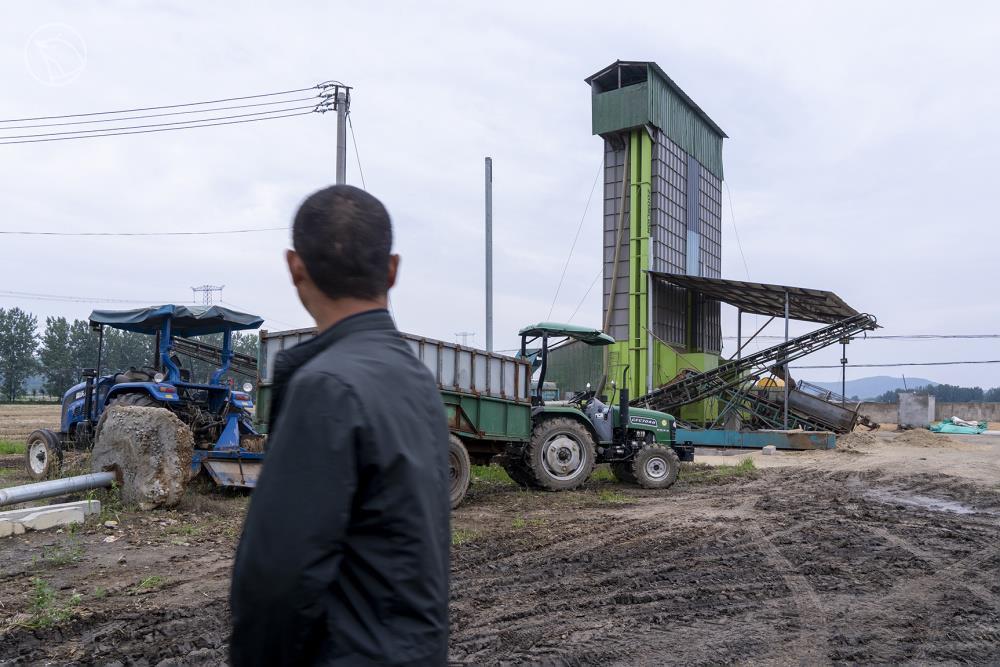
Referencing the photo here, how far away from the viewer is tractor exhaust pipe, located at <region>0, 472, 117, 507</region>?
8.36 meters

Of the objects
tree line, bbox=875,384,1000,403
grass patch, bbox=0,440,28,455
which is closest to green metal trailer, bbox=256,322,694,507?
grass patch, bbox=0,440,28,455

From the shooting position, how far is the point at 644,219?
27.1 m

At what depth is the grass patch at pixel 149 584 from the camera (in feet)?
19.5

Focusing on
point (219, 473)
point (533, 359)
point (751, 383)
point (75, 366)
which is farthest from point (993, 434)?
point (75, 366)

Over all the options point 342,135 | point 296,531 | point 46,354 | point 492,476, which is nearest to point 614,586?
point 296,531

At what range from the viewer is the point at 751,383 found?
86.3 feet

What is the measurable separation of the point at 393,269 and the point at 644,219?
25928mm

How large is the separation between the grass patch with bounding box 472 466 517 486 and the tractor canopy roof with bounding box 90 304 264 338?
4.60m

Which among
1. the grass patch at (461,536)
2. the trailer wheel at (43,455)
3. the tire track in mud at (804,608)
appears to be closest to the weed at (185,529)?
the grass patch at (461,536)

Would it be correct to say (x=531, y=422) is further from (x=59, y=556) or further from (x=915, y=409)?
(x=915, y=409)

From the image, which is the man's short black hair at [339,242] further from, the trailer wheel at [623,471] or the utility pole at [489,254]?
the utility pole at [489,254]

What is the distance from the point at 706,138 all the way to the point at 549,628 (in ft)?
99.2

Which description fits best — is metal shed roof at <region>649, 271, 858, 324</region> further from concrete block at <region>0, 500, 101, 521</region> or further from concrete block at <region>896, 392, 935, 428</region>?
concrete block at <region>0, 500, 101, 521</region>

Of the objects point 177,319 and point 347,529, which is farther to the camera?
point 177,319
